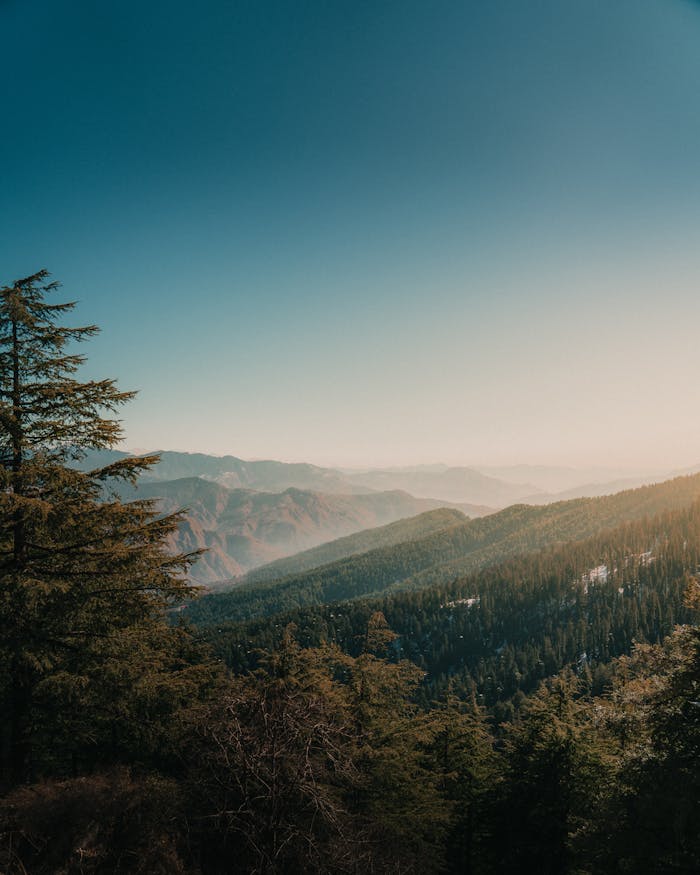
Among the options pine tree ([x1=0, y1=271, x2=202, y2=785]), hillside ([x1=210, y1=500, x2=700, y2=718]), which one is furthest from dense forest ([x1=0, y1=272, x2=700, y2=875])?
hillside ([x1=210, y1=500, x2=700, y2=718])

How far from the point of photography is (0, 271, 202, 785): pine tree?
8.99 metres

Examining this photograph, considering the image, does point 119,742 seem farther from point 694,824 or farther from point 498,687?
point 498,687

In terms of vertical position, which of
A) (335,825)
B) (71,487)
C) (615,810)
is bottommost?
(615,810)

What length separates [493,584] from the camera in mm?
173375

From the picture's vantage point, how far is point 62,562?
9.51 m

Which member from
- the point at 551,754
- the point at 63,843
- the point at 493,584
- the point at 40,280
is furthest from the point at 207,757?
the point at 493,584

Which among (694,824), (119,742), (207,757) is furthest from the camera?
(119,742)

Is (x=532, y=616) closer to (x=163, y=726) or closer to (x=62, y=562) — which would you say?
(x=163, y=726)

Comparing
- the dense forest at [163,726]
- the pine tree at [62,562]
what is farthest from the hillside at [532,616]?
the pine tree at [62,562]

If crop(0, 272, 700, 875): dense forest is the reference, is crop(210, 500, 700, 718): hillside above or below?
below

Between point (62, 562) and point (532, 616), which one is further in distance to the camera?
point (532, 616)

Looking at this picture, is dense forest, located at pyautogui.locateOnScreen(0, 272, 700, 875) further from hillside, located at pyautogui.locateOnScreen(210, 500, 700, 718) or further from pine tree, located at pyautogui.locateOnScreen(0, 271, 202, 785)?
hillside, located at pyautogui.locateOnScreen(210, 500, 700, 718)

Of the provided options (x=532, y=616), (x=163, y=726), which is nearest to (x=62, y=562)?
(x=163, y=726)

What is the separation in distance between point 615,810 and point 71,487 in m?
16.3
